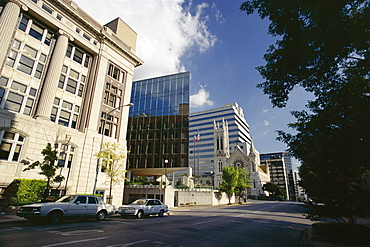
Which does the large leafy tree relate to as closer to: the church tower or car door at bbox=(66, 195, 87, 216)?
car door at bbox=(66, 195, 87, 216)

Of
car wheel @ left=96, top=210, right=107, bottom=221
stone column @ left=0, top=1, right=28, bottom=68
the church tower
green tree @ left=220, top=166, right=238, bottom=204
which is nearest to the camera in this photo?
car wheel @ left=96, top=210, right=107, bottom=221

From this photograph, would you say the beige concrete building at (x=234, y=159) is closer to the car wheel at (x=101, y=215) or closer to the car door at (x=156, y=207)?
the car door at (x=156, y=207)

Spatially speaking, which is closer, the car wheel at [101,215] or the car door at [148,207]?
the car wheel at [101,215]

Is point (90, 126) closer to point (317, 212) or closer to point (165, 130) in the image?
point (165, 130)

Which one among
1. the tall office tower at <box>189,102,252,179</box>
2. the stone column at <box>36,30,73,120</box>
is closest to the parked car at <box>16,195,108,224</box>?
the stone column at <box>36,30,73,120</box>

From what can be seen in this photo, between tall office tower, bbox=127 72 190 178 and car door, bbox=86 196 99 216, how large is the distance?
22081 mm

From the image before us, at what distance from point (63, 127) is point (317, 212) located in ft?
84.5

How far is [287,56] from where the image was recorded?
1060cm

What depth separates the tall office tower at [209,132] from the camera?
4195 inches

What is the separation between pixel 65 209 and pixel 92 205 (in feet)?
6.57

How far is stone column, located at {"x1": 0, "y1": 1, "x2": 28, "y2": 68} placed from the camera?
19.7 meters

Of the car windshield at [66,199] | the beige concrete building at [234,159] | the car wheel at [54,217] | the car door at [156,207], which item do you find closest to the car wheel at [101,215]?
the car windshield at [66,199]

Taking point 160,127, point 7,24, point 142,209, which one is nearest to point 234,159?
point 160,127

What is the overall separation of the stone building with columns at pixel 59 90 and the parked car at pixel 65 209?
→ 5.24 metres
